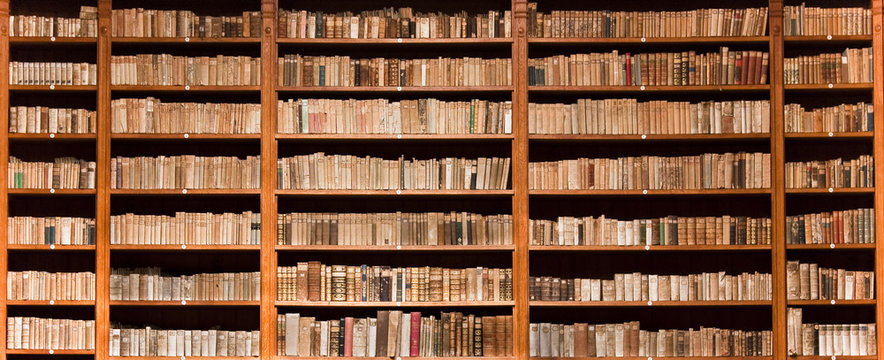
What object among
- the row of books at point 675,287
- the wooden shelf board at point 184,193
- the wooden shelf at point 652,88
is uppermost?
the wooden shelf at point 652,88

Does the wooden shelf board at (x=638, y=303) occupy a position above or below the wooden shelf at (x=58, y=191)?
below

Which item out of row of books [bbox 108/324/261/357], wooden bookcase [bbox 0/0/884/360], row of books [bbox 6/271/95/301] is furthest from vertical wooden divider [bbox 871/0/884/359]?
row of books [bbox 6/271/95/301]

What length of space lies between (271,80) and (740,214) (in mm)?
2815

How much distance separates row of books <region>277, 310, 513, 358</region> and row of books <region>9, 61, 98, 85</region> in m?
1.74

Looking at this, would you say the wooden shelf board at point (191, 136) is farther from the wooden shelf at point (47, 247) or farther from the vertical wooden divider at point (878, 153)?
the vertical wooden divider at point (878, 153)

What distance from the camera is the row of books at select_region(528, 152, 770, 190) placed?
4.64 meters

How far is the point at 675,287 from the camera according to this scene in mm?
4652

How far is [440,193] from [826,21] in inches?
→ 91.9

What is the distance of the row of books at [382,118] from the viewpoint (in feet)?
15.3

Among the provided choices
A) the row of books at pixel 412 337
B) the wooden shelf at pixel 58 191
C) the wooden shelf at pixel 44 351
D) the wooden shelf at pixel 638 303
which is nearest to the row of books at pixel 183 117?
the wooden shelf at pixel 58 191

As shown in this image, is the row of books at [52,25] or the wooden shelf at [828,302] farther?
the row of books at [52,25]

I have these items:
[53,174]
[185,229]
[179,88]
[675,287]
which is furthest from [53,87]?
[675,287]

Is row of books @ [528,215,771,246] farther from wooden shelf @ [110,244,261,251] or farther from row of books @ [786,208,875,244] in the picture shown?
wooden shelf @ [110,244,261,251]

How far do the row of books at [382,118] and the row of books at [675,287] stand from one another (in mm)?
944
